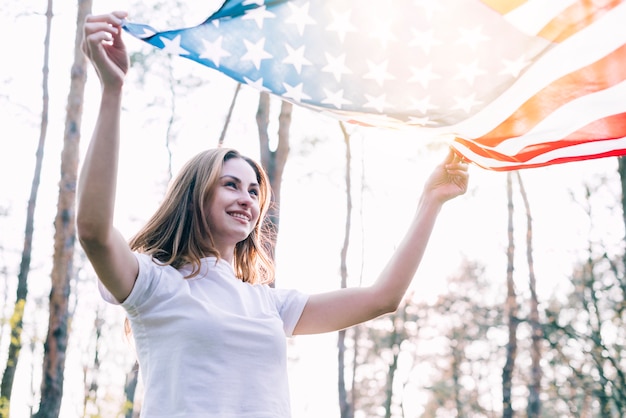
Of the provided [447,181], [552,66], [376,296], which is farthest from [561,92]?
[376,296]

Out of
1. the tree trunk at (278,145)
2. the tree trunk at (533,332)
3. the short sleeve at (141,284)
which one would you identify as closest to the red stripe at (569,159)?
the short sleeve at (141,284)

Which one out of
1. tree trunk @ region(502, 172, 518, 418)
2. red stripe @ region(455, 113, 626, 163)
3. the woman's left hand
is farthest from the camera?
tree trunk @ region(502, 172, 518, 418)

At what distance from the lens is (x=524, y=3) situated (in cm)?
312

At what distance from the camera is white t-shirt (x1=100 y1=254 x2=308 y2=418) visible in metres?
2.20

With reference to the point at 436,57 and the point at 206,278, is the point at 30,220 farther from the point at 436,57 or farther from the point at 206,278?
Result: the point at 206,278

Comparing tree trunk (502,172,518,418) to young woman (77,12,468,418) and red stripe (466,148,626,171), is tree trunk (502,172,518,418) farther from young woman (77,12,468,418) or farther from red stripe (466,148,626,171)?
young woman (77,12,468,418)

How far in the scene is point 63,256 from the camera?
35.7 ft

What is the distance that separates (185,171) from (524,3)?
5.33 ft

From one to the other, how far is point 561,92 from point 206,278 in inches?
71.0

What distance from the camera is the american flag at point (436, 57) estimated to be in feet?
10.2

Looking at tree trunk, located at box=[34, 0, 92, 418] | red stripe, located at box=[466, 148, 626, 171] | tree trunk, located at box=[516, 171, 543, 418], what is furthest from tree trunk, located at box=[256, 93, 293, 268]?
tree trunk, located at box=[516, 171, 543, 418]

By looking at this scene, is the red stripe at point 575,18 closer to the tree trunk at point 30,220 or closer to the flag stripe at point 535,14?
the flag stripe at point 535,14

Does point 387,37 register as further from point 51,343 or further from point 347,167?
point 347,167

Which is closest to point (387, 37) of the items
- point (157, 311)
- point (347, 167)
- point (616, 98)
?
point (616, 98)
